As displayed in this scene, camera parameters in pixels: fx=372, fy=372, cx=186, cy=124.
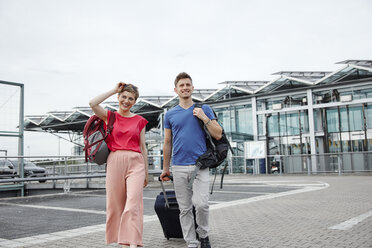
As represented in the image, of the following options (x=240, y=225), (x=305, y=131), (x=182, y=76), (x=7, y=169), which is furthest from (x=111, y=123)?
(x=305, y=131)

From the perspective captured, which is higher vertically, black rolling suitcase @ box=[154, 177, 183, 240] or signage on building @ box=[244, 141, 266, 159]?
signage on building @ box=[244, 141, 266, 159]

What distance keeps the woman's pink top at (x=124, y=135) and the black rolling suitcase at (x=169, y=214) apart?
79 centimetres

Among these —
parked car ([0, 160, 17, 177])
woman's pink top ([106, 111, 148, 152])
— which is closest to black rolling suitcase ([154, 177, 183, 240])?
woman's pink top ([106, 111, 148, 152])

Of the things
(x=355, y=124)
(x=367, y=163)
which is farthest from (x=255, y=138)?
(x=367, y=163)

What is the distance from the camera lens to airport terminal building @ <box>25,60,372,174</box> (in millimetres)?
22688

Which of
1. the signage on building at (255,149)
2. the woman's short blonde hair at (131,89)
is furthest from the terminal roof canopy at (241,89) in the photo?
the woman's short blonde hair at (131,89)

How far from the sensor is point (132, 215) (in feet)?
10.7

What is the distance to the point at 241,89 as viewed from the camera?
92.5 feet

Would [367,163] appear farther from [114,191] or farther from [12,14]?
[114,191]

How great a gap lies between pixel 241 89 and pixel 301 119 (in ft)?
16.6

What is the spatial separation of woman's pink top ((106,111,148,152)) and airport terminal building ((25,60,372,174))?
1702cm

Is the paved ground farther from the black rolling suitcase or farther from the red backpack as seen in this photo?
the red backpack

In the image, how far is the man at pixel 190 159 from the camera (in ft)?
11.5

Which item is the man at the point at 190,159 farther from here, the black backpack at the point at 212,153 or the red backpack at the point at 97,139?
the red backpack at the point at 97,139
